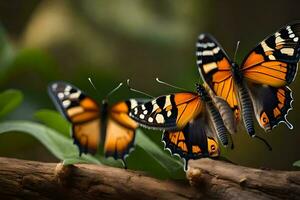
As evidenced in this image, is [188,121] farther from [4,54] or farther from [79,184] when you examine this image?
[4,54]

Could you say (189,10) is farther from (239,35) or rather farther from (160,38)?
(239,35)

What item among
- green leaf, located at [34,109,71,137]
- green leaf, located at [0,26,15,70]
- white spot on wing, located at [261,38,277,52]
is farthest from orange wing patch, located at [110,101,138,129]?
green leaf, located at [0,26,15,70]

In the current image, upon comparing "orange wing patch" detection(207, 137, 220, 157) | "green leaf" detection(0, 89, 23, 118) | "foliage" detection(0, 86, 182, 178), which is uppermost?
"green leaf" detection(0, 89, 23, 118)

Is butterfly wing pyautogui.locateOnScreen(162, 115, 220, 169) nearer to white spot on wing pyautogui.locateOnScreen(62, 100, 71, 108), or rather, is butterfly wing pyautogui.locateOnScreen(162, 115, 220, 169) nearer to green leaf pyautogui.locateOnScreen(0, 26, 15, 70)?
white spot on wing pyautogui.locateOnScreen(62, 100, 71, 108)

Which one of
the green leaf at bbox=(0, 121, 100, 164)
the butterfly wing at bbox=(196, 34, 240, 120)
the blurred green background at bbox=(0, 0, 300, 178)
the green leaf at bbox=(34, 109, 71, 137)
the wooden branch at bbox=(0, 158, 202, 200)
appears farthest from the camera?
the blurred green background at bbox=(0, 0, 300, 178)

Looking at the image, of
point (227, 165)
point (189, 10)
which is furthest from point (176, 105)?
point (189, 10)

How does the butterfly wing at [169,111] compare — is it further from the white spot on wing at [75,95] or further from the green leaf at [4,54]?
the green leaf at [4,54]

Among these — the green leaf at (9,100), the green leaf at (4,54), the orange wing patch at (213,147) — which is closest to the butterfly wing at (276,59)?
the orange wing patch at (213,147)
